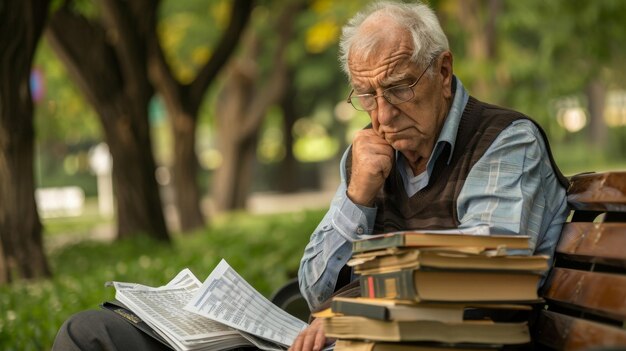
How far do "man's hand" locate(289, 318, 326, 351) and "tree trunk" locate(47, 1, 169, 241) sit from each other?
36.4 ft

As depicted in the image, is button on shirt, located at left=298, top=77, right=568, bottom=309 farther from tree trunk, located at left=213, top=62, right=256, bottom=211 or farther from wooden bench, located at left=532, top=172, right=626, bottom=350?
tree trunk, located at left=213, top=62, right=256, bottom=211

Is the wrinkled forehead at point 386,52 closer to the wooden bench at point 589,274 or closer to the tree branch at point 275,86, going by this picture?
the wooden bench at point 589,274

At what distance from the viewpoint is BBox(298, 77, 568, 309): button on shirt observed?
10.7ft

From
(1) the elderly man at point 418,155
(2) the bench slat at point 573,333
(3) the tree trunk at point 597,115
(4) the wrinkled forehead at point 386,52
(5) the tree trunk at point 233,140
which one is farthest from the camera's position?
(3) the tree trunk at point 597,115

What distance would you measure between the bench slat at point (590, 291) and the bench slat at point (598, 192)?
0.65 ft

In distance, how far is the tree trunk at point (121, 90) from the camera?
14266 mm

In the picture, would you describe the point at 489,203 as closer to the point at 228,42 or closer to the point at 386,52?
the point at 386,52

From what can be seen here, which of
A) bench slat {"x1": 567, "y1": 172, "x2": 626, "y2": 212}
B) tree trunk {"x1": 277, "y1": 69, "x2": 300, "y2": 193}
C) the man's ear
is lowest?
tree trunk {"x1": 277, "y1": 69, "x2": 300, "y2": 193}

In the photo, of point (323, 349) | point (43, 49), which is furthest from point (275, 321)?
point (43, 49)

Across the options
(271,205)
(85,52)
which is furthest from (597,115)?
(85,52)

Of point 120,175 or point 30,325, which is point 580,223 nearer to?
point 30,325

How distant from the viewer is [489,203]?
10.8ft

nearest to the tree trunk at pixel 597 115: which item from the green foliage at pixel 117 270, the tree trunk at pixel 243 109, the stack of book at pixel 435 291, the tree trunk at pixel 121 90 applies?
the tree trunk at pixel 243 109

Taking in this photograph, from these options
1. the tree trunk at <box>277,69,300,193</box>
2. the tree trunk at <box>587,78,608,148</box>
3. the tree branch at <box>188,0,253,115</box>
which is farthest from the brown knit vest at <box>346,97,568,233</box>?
the tree trunk at <box>587,78,608,148</box>
